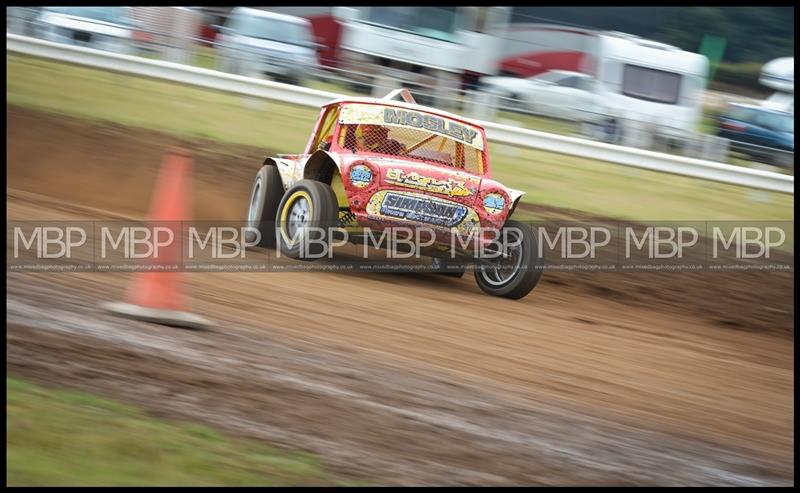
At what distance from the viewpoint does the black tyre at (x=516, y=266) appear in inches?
333

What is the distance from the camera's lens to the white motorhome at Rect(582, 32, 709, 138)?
52.1 ft

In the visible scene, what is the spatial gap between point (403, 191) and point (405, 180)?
9 cm

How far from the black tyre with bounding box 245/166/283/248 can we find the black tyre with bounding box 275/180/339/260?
1.22 feet

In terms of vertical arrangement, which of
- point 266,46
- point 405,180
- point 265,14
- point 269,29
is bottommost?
point 405,180

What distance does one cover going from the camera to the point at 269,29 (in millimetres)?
16812

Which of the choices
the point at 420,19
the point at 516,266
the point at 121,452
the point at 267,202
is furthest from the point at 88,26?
the point at 121,452

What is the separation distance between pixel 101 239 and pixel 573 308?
408cm

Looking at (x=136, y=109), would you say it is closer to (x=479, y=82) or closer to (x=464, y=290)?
(x=479, y=82)

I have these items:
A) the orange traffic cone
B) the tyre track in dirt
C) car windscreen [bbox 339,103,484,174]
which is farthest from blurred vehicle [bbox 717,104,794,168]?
the tyre track in dirt

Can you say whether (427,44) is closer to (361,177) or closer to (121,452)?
(361,177)

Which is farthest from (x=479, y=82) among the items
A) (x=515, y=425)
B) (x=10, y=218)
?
(x=515, y=425)

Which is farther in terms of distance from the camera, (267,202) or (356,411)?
(267,202)

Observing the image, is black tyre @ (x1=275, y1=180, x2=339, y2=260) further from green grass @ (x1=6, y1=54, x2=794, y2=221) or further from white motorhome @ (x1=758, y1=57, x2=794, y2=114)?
white motorhome @ (x1=758, y1=57, x2=794, y2=114)

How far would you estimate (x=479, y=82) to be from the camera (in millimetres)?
16500
